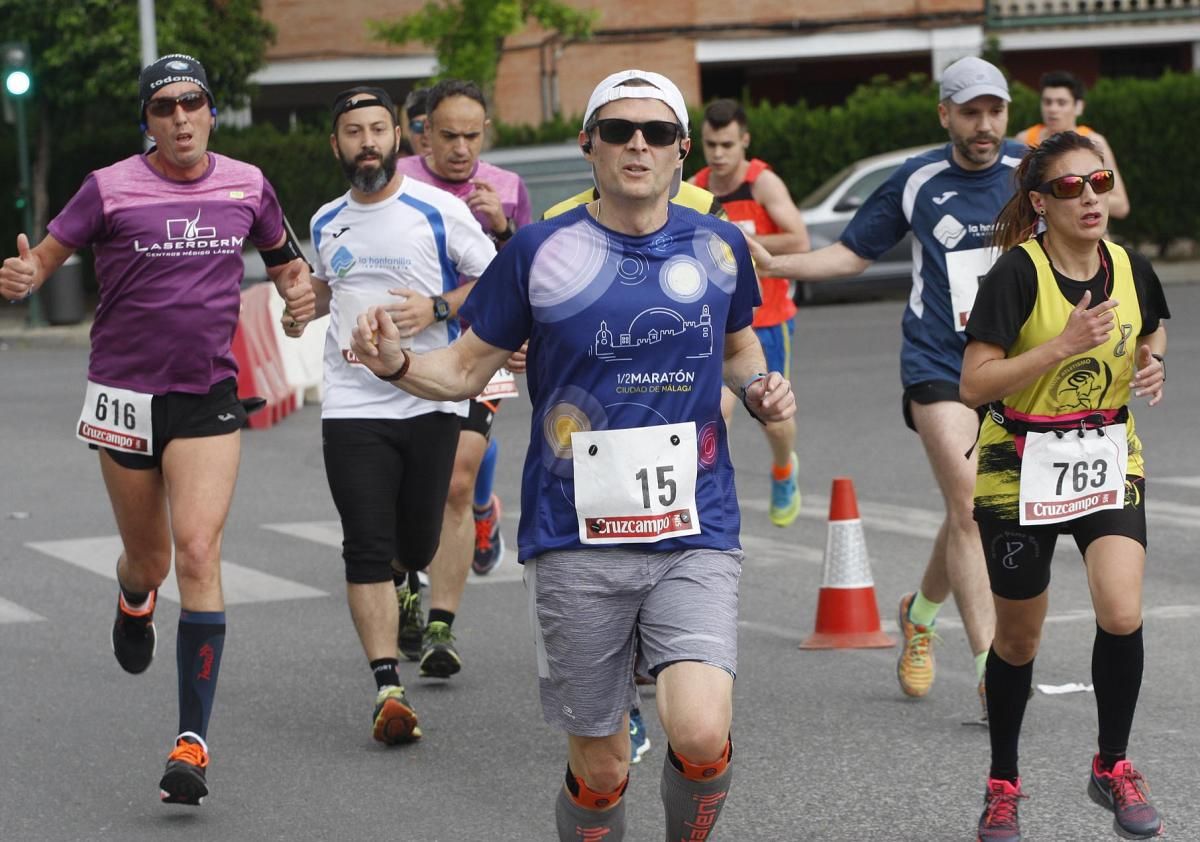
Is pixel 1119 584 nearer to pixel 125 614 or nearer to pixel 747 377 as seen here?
pixel 747 377

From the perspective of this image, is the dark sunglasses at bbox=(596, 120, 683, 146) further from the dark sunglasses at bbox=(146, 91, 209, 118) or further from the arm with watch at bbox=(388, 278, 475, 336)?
the dark sunglasses at bbox=(146, 91, 209, 118)

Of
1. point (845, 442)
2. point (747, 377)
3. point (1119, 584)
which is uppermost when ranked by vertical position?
point (747, 377)

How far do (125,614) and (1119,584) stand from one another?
11.2ft

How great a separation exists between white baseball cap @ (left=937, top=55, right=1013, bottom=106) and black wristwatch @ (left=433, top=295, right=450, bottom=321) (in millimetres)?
1831

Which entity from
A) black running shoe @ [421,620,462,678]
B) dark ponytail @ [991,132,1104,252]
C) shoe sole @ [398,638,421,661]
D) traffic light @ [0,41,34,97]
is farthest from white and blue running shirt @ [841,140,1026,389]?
traffic light @ [0,41,34,97]

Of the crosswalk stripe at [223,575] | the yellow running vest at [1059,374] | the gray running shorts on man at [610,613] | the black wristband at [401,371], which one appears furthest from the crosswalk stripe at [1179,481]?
the black wristband at [401,371]

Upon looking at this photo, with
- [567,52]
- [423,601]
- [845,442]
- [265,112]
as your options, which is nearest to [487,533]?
[423,601]

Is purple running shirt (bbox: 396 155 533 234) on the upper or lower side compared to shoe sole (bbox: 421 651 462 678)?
upper

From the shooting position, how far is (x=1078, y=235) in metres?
5.45

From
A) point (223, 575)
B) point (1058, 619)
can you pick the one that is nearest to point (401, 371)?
point (1058, 619)

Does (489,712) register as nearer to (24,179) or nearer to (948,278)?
(948,278)

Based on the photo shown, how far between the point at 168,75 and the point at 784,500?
5.13 m

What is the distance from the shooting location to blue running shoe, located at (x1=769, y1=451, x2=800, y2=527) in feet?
35.4

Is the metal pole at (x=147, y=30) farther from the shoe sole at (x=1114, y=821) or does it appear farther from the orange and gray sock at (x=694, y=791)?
the orange and gray sock at (x=694, y=791)
